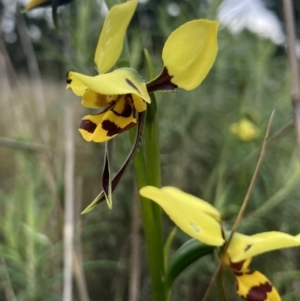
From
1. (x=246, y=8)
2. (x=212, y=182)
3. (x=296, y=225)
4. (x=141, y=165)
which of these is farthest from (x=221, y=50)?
(x=141, y=165)

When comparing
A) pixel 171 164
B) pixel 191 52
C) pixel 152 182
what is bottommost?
pixel 171 164

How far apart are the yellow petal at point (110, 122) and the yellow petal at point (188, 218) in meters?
0.05

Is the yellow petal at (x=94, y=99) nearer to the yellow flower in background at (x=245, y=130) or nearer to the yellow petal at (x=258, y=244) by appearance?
the yellow petal at (x=258, y=244)

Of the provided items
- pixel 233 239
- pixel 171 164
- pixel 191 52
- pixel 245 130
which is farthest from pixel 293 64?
pixel 171 164

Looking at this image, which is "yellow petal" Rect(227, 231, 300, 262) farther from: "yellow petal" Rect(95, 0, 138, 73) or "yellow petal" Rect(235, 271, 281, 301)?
"yellow petal" Rect(95, 0, 138, 73)

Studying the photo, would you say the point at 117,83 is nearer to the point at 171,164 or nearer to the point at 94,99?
the point at 94,99

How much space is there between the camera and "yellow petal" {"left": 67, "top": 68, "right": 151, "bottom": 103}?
1.08 ft

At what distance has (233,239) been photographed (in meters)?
0.44

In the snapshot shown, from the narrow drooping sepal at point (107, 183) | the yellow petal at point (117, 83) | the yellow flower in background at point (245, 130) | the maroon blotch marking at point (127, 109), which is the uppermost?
the yellow petal at point (117, 83)

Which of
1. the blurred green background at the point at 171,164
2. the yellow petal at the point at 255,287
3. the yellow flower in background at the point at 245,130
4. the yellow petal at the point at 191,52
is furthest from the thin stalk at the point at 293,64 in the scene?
the yellow flower in background at the point at 245,130

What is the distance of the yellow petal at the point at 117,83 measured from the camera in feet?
1.08

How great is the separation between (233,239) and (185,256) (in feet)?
0.16

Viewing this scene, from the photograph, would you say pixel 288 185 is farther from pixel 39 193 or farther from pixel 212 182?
pixel 39 193

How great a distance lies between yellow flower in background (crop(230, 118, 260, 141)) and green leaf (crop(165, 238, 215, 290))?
23.0 inches
